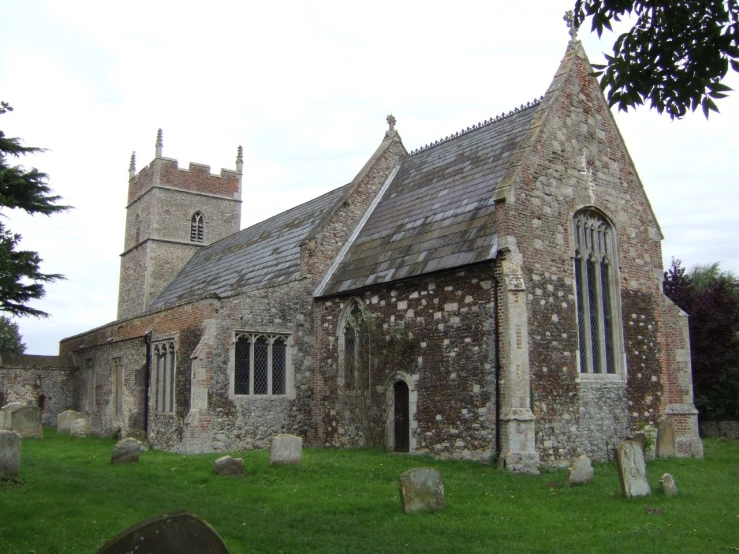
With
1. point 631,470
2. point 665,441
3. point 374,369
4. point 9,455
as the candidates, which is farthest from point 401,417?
point 9,455

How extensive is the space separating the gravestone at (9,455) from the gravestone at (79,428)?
42.6 feet

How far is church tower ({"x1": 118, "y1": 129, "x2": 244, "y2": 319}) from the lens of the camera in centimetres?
3459

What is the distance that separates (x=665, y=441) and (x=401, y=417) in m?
6.39

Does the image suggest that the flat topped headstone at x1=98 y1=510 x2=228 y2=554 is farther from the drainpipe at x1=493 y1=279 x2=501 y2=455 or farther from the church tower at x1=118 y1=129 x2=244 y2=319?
the church tower at x1=118 y1=129 x2=244 y2=319

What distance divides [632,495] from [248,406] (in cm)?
1038

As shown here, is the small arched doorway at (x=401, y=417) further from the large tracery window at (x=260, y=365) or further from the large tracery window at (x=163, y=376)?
the large tracery window at (x=163, y=376)

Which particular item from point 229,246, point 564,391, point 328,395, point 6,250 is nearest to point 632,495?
point 564,391

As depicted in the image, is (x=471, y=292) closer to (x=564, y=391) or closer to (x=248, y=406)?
(x=564, y=391)

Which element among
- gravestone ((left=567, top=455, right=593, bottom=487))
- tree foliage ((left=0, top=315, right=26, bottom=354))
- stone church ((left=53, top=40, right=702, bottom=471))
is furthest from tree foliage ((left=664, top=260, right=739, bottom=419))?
tree foliage ((left=0, top=315, right=26, bottom=354))

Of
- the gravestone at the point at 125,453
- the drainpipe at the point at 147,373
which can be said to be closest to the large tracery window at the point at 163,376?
the drainpipe at the point at 147,373

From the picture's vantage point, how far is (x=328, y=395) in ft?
63.1

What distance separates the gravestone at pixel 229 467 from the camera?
13.1m

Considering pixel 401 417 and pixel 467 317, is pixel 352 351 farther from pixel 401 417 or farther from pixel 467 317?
pixel 467 317

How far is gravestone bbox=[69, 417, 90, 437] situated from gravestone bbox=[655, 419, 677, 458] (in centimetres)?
1862
